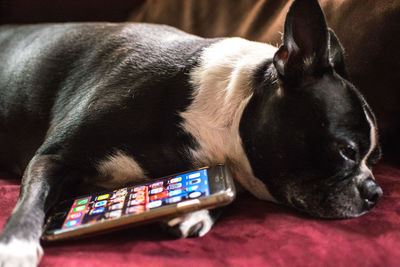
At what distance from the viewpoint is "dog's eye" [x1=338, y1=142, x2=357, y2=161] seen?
1175 mm

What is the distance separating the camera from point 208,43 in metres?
1.51

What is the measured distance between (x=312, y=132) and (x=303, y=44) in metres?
0.23

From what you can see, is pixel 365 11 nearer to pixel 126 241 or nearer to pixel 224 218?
pixel 224 218

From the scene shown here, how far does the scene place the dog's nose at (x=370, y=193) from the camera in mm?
1182

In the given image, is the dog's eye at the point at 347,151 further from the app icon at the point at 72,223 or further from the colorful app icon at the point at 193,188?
the app icon at the point at 72,223

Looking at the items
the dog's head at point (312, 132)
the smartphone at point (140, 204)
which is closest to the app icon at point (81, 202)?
the smartphone at point (140, 204)

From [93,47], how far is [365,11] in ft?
2.90

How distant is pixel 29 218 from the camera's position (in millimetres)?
1095

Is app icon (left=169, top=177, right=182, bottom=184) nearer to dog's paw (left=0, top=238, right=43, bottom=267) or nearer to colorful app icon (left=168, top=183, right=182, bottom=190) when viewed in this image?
A: colorful app icon (left=168, top=183, right=182, bottom=190)

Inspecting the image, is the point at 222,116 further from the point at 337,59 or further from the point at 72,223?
the point at 72,223

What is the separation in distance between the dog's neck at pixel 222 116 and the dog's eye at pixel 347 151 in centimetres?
22

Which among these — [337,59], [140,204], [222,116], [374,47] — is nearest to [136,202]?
[140,204]

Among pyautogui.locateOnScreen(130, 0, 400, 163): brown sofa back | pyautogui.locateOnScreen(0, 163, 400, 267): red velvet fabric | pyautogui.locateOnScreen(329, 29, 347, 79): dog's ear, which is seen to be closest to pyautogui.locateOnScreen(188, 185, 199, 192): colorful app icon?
pyautogui.locateOnScreen(0, 163, 400, 267): red velvet fabric

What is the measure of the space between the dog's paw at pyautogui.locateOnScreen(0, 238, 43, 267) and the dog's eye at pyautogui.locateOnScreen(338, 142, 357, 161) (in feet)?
2.39
